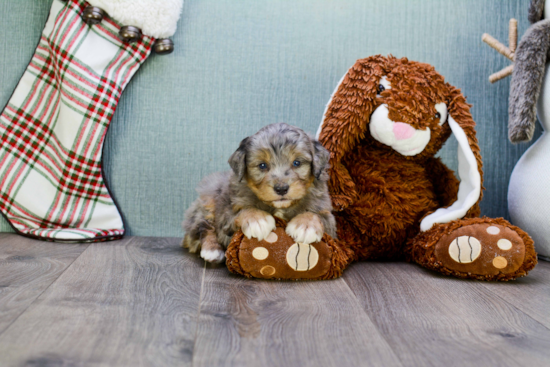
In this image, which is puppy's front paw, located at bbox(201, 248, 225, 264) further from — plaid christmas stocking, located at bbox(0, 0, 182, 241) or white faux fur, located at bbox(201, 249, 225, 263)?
plaid christmas stocking, located at bbox(0, 0, 182, 241)

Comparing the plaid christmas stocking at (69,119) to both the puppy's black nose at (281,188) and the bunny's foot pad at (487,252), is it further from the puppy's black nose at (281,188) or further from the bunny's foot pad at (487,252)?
the bunny's foot pad at (487,252)

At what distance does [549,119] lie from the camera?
212 centimetres

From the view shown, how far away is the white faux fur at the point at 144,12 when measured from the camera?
7.18 ft

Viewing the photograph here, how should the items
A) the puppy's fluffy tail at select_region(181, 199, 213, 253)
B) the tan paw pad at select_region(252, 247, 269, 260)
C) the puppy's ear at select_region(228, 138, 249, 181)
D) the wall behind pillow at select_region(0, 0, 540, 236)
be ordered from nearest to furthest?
the tan paw pad at select_region(252, 247, 269, 260) < the puppy's ear at select_region(228, 138, 249, 181) < the puppy's fluffy tail at select_region(181, 199, 213, 253) < the wall behind pillow at select_region(0, 0, 540, 236)

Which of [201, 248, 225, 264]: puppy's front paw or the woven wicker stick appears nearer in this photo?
[201, 248, 225, 264]: puppy's front paw

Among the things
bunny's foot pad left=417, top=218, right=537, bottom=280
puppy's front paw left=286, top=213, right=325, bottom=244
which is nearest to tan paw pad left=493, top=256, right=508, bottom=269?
bunny's foot pad left=417, top=218, right=537, bottom=280

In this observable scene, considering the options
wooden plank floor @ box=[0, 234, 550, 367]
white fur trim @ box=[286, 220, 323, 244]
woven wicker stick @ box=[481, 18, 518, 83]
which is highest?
woven wicker stick @ box=[481, 18, 518, 83]

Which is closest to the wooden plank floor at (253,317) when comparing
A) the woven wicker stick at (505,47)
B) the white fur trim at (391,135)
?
the white fur trim at (391,135)

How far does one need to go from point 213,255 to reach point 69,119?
1.06 meters

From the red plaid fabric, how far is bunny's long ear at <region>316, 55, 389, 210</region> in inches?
41.6

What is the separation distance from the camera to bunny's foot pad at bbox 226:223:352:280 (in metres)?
1.61

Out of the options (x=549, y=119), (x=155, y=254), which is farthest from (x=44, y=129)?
(x=549, y=119)

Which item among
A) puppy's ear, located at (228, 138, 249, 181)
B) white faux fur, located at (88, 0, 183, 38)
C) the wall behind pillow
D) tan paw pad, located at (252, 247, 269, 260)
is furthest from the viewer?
the wall behind pillow

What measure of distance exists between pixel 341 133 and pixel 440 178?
0.57 m
